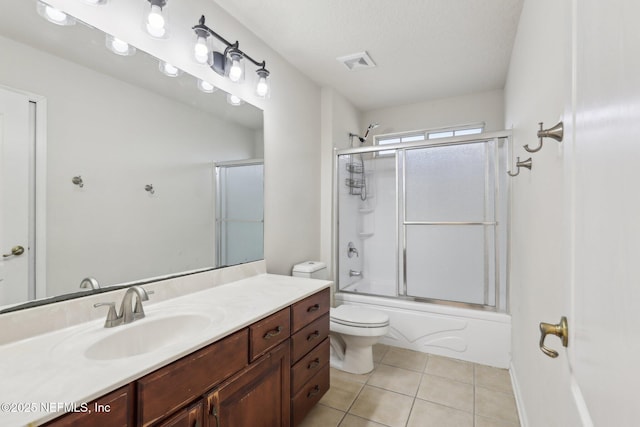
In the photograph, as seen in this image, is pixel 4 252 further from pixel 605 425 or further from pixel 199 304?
pixel 605 425

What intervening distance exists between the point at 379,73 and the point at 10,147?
2651 mm

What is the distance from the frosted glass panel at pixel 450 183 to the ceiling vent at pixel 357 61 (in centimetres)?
89

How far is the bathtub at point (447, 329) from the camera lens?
242 centimetres

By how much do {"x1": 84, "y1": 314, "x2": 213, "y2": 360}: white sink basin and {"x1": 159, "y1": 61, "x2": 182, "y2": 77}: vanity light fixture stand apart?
126 cm

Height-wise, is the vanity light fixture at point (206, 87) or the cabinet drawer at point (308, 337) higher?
the vanity light fixture at point (206, 87)

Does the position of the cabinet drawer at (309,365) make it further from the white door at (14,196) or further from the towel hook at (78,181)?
the towel hook at (78,181)

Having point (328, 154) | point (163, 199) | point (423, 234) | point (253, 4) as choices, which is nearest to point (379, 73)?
point (328, 154)

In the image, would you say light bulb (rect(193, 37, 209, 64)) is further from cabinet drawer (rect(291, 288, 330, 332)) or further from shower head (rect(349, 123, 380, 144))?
shower head (rect(349, 123, 380, 144))

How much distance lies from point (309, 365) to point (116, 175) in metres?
1.41

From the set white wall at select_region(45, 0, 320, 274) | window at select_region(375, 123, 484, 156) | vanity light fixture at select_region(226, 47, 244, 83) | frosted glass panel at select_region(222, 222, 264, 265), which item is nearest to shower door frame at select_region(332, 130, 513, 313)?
white wall at select_region(45, 0, 320, 274)

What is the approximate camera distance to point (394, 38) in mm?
2268

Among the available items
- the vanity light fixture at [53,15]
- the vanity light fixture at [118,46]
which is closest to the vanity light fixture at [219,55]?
the vanity light fixture at [118,46]

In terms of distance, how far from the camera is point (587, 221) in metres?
0.51

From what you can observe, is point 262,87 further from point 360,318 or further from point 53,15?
point 360,318
